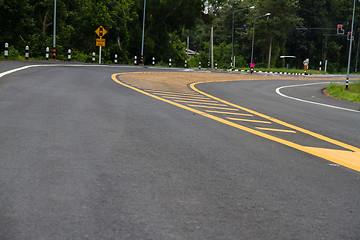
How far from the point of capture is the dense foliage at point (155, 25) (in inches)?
1566

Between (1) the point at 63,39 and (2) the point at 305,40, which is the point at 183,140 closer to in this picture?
(1) the point at 63,39

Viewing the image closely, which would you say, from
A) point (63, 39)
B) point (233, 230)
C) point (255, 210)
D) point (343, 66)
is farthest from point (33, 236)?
point (343, 66)

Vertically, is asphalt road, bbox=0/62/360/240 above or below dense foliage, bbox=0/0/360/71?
below

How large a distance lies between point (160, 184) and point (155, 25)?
50.1 m

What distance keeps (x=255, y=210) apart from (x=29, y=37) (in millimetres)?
39322

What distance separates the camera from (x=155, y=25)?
5269 centimetres

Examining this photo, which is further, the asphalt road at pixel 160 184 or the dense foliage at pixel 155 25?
the dense foliage at pixel 155 25

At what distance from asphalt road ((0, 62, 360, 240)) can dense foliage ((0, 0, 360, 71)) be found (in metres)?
30.0

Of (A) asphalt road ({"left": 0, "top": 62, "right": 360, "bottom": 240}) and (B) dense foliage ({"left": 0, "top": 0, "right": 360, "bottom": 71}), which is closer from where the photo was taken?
(A) asphalt road ({"left": 0, "top": 62, "right": 360, "bottom": 240})

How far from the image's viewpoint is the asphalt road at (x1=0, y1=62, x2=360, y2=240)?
3.06 metres

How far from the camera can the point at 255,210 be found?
3.46 metres

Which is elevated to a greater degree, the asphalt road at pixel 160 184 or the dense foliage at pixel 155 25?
the dense foliage at pixel 155 25

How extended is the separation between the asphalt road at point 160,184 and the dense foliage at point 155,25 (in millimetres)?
30035

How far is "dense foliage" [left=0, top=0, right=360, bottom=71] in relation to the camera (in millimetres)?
39781
